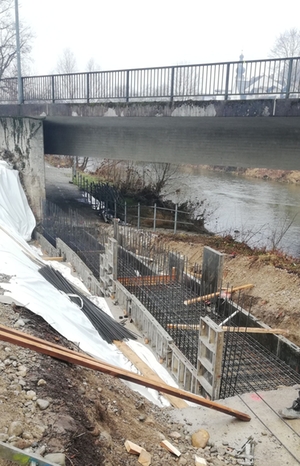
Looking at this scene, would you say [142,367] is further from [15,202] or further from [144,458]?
[15,202]

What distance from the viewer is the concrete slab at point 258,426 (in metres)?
3.47

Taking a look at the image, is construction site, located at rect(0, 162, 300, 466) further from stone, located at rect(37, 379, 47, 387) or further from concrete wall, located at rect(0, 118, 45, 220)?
concrete wall, located at rect(0, 118, 45, 220)

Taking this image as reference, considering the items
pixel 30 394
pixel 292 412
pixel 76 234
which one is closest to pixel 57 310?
pixel 30 394

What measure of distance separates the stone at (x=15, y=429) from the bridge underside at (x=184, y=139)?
952cm

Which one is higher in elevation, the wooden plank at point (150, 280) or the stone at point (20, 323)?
the stone at point (20, 323)

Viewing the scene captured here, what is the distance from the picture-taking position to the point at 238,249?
12031mm

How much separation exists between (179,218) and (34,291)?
12115 mm

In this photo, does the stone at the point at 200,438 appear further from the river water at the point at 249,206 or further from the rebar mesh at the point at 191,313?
the river water at the point at 249,206

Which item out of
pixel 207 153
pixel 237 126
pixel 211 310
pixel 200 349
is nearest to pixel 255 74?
pixel 237 126

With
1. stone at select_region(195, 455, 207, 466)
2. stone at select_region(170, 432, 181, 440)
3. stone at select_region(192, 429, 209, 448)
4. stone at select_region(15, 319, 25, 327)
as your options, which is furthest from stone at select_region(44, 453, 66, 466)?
stone at select_region(15, 319, 25, 327)

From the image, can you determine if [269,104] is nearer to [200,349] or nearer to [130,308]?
[130,308]

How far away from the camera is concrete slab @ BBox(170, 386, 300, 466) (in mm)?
3475

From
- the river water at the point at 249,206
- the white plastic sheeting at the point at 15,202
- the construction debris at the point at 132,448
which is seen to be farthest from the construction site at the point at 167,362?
the river water at the point at 249,206

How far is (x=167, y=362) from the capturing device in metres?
6.45
